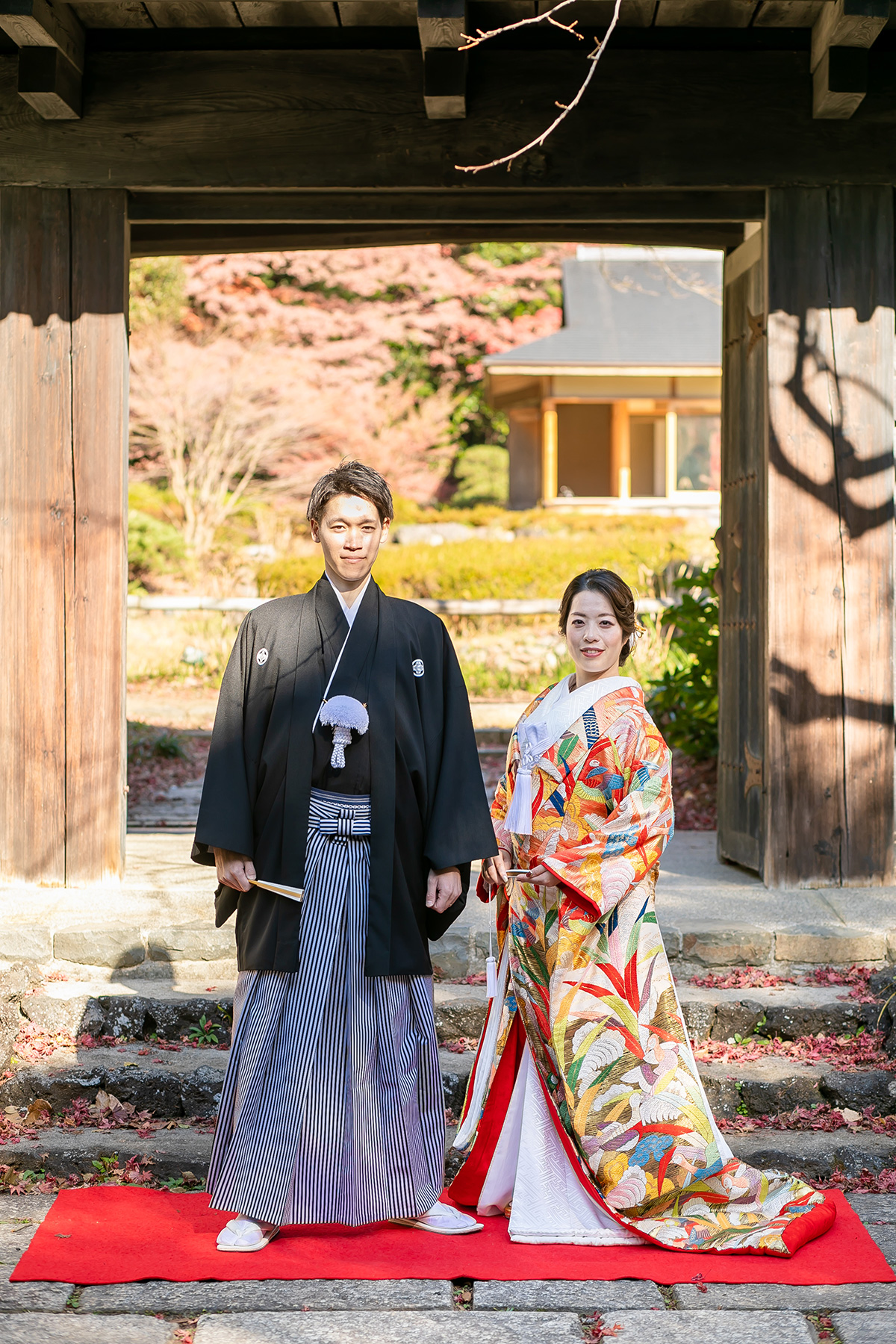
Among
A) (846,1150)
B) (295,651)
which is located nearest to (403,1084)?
(295,651)

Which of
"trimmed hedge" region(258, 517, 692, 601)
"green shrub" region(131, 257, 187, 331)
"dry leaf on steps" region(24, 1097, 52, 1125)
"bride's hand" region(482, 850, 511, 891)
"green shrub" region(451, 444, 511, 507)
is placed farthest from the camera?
"green shrub" region(451, 444, 511, 507)

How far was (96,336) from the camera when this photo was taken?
4777 millimetres

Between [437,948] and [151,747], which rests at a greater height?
[151,747]

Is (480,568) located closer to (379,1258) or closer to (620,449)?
(620,449)

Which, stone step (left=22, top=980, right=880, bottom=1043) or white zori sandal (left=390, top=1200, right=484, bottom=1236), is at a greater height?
stone step (left=22, top=980, right=880, bottom=1043)

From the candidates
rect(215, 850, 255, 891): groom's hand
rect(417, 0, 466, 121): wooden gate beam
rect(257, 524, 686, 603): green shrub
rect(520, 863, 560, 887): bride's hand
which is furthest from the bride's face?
rect(257, 524, 686, 603): green shrub

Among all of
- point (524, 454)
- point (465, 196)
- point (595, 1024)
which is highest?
point (524, 454)

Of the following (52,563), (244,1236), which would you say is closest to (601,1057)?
(244,1236)

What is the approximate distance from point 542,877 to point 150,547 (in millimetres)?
12604

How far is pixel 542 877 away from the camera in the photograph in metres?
2.93

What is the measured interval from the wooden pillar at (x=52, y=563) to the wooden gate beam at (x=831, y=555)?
8.23ft

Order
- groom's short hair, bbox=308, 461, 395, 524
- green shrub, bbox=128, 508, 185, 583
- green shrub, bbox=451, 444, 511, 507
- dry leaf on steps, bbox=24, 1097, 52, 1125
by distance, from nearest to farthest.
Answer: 1. groom's short hair, bbox=308, 461, 395, 524
2. dry leaf on steps, bbox=24, 1097, 52, 1125
3. green shrub, bbox=128, 508, 185, 583
4. green shrub, bbox=451, 444, 511, 507

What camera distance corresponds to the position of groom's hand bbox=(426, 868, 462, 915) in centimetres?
297

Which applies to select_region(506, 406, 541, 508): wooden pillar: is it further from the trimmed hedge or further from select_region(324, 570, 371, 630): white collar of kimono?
select_region(324, 570, 371, 630): white collar of kimono
